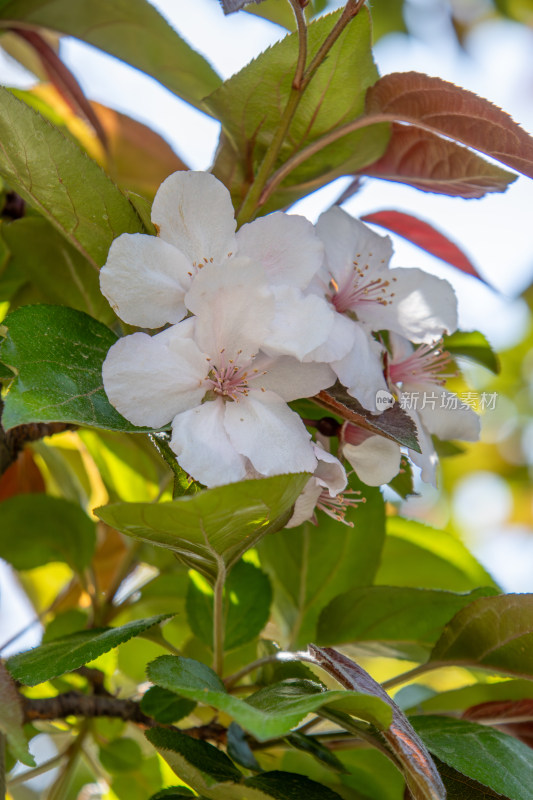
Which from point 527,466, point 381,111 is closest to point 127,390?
point 381,111

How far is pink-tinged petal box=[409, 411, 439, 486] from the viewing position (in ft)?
1.91

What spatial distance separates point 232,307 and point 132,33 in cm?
44

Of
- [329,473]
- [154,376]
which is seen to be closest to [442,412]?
[329,473]

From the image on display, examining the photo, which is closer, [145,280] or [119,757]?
[145,280]

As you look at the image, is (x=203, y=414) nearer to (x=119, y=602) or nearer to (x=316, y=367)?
(x=316, y=367)

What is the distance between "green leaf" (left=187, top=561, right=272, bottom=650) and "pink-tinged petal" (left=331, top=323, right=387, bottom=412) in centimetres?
26

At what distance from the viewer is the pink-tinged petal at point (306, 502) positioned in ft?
1.72

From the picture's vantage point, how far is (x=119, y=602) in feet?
2.75

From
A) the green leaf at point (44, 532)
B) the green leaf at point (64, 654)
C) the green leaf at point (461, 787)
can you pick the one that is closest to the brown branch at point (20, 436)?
the green leaf at point (44, 532)

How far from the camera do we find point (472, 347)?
2.61 feet

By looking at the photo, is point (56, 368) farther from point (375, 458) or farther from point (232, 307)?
point (375, 458)

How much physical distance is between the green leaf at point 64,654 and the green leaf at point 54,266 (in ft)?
0.86

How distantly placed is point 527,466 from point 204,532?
2212mm

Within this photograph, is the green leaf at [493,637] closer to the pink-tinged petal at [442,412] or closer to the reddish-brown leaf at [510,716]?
the reddish-brown leaf at [510,716]
